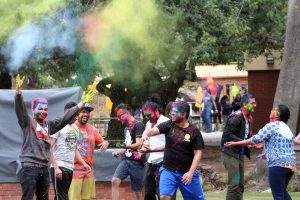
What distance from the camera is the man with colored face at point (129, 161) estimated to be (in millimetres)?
11062

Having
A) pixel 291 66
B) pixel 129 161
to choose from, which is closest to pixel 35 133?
pixel 129 161

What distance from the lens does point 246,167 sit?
60.2 feet

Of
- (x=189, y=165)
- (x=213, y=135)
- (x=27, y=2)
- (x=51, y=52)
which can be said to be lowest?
(x=213, y=135)

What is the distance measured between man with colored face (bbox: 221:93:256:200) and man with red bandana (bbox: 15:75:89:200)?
2.65 metres

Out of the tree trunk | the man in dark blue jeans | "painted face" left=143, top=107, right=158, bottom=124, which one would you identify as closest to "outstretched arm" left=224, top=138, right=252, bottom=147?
"painted face" left=143, top=107, right=158, bottom=124

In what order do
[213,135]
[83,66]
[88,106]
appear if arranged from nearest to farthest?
[88,106]
[83,66]
[213,135]

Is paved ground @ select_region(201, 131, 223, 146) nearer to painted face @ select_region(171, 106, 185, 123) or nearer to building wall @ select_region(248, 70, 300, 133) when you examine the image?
building wall @ select_region(248, 70, 300, 133)

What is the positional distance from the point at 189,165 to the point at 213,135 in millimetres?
20791

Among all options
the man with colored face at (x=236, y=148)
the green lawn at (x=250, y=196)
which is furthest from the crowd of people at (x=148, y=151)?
the green lawn at (x=250, y=196)

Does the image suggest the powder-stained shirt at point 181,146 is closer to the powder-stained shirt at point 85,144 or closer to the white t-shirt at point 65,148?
the white t-shirt at point 65,148

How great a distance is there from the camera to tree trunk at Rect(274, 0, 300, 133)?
15.5m

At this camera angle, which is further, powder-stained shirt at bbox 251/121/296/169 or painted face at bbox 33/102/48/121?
powder-stained shirt at bbox 251/121/296/169

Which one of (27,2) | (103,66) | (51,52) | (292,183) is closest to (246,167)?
(292,183)

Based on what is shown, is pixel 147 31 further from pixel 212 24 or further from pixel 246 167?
pixel 246 167
